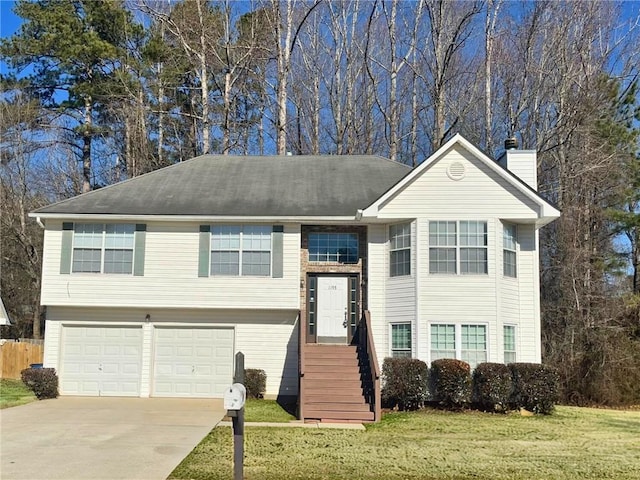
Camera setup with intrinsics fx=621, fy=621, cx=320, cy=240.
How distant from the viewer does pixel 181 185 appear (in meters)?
18.2

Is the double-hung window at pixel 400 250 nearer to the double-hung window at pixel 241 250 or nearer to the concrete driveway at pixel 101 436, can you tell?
the double-hung window at pixel 241 250

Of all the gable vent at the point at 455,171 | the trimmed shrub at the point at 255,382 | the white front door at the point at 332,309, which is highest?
the gable vent at the point at 455,171

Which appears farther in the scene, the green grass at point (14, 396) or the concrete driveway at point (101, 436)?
the green grass at point (14, 396)

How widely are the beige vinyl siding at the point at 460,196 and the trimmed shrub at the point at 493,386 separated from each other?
3.85 meters

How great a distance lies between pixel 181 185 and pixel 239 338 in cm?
487

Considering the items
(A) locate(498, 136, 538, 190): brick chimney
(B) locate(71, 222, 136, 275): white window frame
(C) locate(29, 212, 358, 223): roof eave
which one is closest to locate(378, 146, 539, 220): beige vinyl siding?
(C) locate(29, 212, 358, 223): roof eave

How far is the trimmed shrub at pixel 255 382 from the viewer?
1612cm

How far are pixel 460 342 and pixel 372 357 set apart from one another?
274 centimetres

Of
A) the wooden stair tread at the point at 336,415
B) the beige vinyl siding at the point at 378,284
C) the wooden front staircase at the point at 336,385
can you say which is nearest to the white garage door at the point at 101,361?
the wooden front staircase at the point at 336,385

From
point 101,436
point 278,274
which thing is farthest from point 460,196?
point 101,436

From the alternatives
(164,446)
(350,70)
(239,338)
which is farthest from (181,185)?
(350,70)

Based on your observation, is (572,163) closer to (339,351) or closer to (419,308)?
(419,308)

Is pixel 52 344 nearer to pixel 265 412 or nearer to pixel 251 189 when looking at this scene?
pixel 265 412

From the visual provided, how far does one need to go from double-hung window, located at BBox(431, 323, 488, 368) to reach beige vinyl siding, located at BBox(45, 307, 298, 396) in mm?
3812
